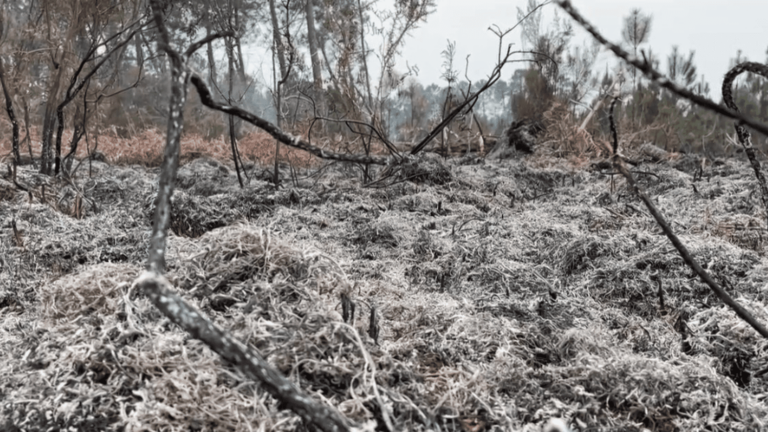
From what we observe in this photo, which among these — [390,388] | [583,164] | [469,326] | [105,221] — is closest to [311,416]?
[390,388]

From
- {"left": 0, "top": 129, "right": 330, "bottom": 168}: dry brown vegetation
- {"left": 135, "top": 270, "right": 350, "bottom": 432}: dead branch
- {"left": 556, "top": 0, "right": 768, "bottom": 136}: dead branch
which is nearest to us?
{"left": 556, "top": 0, "right": 768, "bottom": 136}: dead branch

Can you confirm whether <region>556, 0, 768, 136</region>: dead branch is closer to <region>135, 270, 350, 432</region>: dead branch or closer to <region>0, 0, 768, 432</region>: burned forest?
<region>0, 0, 768, 432</region>: burned forest

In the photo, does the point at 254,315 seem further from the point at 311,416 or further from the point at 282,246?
the point at 311,416

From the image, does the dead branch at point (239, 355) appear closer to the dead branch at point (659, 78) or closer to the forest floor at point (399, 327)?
the forest floor at point (399, 327)

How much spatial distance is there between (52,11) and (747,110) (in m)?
11.7

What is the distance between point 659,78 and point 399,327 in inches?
45.8

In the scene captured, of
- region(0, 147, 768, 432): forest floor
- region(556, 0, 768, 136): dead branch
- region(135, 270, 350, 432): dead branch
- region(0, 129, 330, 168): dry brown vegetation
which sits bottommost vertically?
region(0, 147, 768, 432): forest floor

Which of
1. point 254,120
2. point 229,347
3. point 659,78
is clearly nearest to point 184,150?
point 254,120

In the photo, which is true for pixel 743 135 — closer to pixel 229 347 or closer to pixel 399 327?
pixel 399 327

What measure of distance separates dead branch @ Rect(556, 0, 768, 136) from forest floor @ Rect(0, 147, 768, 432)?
2.44ft

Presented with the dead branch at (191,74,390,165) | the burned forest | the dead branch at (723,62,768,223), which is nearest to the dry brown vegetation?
the burned forest

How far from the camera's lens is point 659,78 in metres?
0.72

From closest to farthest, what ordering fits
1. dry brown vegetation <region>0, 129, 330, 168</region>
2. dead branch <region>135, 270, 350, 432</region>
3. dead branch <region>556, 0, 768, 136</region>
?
dead branch <region>556, 0, 768, 136</region> → dead branch <region>135, 270, 350, 432</region> → dry brown vegetation <region>0, 129, 330, 168</region>

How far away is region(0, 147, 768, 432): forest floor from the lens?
1119 millimetres
